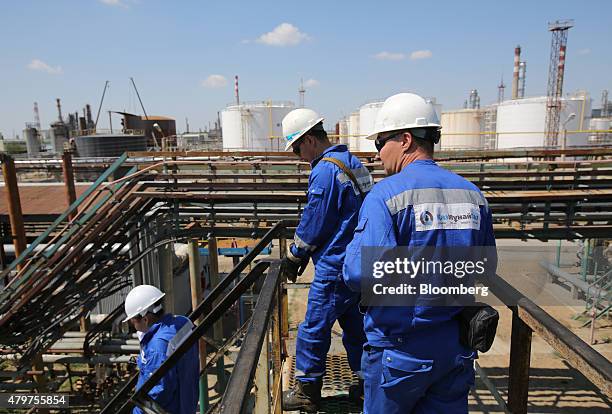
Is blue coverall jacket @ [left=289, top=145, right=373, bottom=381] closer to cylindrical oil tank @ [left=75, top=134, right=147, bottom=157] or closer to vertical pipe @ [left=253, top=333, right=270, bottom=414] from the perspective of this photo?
vertical pipe @ [left=253, top=333, right=270, bottom=414]

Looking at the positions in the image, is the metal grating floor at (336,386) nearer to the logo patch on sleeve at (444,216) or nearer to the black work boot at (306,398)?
the black work boot at (306,398)

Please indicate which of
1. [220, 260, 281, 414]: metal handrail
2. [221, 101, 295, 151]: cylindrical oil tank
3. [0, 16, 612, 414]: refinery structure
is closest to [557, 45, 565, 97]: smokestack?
[221, 101, 295, 151]: cylindrical oil tank

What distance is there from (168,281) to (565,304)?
440 inches

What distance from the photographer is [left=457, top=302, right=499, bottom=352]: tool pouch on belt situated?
166 centimetres

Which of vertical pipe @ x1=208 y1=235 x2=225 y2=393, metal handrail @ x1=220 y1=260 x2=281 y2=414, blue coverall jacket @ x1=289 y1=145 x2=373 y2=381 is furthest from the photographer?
vertical pipe @ x1=208 y1=235 x2=225 y2=393

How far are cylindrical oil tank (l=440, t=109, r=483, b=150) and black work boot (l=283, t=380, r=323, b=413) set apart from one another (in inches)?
1116

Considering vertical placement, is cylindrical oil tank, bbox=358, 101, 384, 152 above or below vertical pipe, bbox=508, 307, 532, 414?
above

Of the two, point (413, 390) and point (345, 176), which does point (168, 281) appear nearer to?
point (345, 176)

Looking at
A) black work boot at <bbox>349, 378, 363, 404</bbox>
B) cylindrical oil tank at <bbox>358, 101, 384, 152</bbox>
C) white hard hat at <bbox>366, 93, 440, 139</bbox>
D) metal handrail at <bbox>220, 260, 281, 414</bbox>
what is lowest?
black work boot at <bbox>349, 378, 363, 404</bbox>

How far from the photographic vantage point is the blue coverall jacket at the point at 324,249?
99.7 inches

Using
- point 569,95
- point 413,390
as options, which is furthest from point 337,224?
point 569,95

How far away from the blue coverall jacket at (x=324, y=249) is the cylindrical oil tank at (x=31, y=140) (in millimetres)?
38899

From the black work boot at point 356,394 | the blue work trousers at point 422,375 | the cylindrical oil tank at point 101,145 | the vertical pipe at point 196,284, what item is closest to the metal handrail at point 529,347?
the blue work trousers at point 422,375

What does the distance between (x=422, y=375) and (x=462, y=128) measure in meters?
31.5
